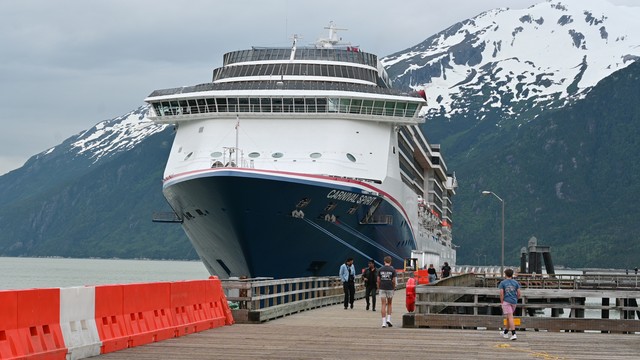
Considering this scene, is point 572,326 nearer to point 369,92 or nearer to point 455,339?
point 455,339

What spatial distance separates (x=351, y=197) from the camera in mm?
51188

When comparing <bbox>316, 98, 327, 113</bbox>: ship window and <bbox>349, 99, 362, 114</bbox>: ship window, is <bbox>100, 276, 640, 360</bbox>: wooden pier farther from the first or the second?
<bbox>349, 99, 362, 114</bbox>: ship window

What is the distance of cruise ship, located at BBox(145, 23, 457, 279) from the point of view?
48.5m

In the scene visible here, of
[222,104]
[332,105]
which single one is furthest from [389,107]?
[222,104]

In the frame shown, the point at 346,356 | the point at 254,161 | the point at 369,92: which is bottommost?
the point at 346,356

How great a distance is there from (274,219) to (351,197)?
14.0ft

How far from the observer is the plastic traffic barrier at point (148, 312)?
1975 cm

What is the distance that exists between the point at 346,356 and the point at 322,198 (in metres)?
31.2

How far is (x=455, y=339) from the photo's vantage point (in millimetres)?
23234

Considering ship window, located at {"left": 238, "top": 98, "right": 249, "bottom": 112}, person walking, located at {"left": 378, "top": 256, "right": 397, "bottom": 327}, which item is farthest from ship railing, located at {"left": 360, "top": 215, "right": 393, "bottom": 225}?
person walking, located at {"left": 378, "top": 256, "right": 397, "bottom": 327}

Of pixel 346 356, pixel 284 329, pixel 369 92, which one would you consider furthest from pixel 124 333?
pixel 369 92

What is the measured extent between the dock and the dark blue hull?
19.8 m

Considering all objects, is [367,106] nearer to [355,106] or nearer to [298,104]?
[355,106]

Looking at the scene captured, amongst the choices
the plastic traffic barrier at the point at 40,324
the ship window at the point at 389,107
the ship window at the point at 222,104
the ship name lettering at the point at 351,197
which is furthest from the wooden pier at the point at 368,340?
the ship window at the point at 389,107
